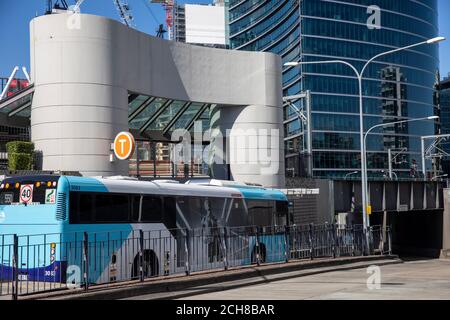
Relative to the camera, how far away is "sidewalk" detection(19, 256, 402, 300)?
12734 mm

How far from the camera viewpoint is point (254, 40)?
139 metres

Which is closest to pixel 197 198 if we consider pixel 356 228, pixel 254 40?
pixel 356 228

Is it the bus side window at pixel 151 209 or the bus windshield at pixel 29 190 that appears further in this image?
the bus side window at pixel 151 209

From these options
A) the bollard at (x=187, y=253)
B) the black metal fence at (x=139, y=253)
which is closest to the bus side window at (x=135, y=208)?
the black metal fence at (x=139, y=253)

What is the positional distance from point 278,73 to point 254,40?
338 feet

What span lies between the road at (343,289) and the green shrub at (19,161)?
1513 centimetres

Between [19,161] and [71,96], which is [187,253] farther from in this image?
[71,96]

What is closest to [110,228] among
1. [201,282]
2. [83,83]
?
[201,282]

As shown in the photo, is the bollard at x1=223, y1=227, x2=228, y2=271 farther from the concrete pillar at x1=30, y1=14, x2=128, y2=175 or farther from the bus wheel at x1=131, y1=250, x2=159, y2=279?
the concrete pillar at x1=30, y1=14, x2=128, y2=175

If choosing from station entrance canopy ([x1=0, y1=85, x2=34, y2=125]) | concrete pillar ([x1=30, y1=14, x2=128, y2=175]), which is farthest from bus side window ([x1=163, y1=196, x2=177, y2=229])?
station entrance canopy ([x1=0, y1=85, x2=34, y2=125])

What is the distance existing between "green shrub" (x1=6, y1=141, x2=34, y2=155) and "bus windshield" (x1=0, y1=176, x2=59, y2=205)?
37.9 feet

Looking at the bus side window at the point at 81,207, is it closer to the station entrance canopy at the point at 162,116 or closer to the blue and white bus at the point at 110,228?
the blue and white bus at the point at 110,228

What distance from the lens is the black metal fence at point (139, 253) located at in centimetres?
1368

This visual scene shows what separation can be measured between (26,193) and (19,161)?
40.5 ft
